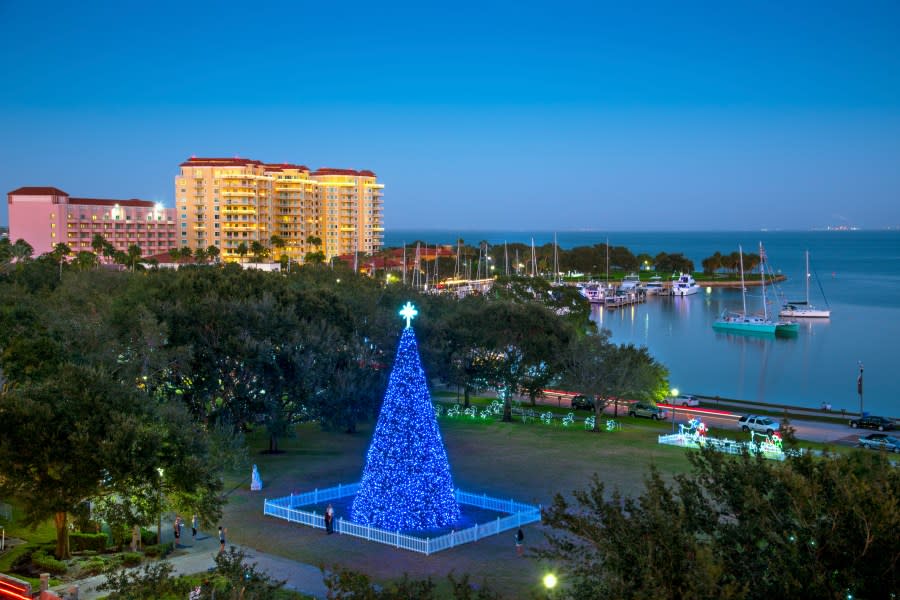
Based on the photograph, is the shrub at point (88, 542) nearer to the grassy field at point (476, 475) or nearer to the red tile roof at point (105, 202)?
the grassy field at point (476, 475)

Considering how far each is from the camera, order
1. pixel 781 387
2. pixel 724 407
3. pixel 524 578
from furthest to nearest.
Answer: pixel 781 387, pixel 724 407, pixel 524 578

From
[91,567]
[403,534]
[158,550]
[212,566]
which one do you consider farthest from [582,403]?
[91,567]

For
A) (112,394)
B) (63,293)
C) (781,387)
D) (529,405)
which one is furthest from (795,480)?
(781,387)

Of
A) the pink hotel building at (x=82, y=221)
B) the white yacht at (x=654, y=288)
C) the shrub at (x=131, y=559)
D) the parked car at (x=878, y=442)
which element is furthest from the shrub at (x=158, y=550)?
the white yacht at (x=654, y=288)

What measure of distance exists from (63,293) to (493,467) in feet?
110

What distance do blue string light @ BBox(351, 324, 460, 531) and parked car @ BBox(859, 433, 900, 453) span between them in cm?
2119

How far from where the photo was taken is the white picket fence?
954 inches

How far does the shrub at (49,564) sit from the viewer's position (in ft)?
70.7

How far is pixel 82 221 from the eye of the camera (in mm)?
160375

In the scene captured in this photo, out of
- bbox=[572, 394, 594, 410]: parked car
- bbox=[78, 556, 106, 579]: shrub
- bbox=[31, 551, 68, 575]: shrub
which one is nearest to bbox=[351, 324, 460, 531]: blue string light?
bbox=[78, 556, 106, 579]: shrub

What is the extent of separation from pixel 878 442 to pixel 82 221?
14908 centimetres

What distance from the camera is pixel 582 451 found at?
3759 centimetres

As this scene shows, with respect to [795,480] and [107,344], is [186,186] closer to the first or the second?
[107,344]

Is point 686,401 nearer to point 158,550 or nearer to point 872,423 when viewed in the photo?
point 872,423
